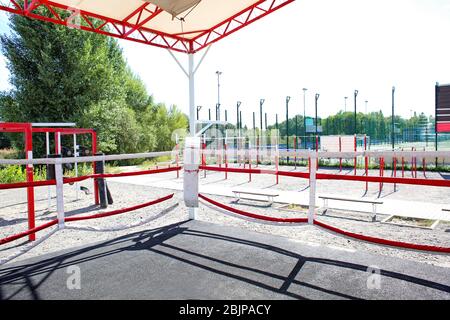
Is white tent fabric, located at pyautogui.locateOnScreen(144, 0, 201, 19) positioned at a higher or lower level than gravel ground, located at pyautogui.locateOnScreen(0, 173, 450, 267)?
higher

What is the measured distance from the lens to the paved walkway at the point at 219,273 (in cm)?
303

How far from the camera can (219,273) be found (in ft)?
11.4

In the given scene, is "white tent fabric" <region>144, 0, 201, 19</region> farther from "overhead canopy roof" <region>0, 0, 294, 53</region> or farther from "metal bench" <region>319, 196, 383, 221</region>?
"metal bench" <region>319, 196, 383, 221</region>

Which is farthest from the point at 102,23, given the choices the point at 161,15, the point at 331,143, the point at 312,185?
the point at 331,143

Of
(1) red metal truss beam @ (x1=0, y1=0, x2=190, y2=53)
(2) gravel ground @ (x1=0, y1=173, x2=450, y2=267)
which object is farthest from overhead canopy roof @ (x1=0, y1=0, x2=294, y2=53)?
(2) gravel ground @ (x1=0, y1=173, x2=450, y2=267)

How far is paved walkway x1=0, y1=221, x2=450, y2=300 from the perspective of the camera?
3.03 m

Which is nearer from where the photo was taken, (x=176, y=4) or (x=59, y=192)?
(x=59, y=192)

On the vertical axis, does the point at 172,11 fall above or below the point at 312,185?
above

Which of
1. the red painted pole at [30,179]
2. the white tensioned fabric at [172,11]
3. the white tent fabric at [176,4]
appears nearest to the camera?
the white tent fabric at [176,4]

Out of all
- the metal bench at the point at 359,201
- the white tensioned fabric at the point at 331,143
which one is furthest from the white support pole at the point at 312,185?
the white tensioned fabric at the point at 331,143

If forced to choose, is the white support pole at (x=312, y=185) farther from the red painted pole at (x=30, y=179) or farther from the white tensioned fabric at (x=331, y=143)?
the white tensioned fabric at (x=331, y=143)

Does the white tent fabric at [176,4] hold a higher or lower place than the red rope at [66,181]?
higher

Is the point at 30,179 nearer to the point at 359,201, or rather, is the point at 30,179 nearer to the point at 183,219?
the point at 183,219
